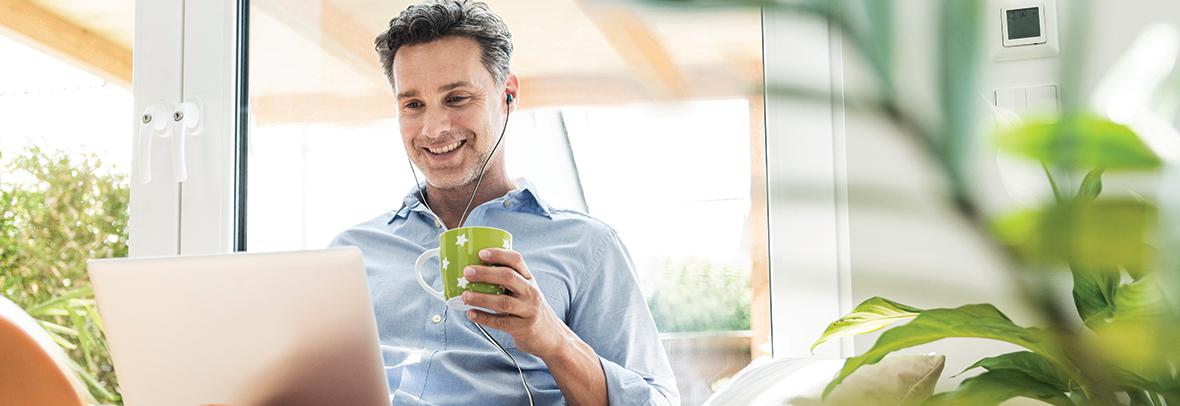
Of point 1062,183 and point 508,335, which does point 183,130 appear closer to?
point 508,335

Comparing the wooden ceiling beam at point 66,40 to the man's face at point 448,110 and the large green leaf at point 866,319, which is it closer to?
the man's face at point 448,110

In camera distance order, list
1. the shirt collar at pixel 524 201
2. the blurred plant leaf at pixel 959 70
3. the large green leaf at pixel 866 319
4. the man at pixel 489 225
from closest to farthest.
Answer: the blurred plant leaf at pixel 959 70 < the large green leaf at pixel 866 319 < the man at pixel 489 225 < the shirt collar at pixel 524 201

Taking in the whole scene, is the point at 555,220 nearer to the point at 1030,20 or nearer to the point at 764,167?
the point at 764,167

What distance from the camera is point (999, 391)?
0.55 m

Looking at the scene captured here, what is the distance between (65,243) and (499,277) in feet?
4.37

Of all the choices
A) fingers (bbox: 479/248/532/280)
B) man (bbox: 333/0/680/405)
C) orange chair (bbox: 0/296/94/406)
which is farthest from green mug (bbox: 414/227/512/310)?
orange chair (bbox: 0/296/94/406)

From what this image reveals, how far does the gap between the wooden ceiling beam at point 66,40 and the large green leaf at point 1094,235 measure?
225 centimetres

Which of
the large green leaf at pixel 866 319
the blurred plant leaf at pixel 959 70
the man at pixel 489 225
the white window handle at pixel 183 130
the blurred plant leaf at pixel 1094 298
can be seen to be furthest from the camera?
the white window handle at pixel 183 130

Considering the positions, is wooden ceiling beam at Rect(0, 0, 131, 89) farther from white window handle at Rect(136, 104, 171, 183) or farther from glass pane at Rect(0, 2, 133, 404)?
white window handle at Rect(136, 104, 171, 183)

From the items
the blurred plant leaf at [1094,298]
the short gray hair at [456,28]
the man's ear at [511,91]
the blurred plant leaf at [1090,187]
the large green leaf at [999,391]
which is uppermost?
the short gray hair at [456,28]

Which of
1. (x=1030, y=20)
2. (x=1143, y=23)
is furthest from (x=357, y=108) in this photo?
(x=1143, y=23)

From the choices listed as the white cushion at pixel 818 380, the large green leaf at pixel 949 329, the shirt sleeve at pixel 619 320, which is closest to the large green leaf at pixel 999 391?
the large green leaf at pixel 949 329

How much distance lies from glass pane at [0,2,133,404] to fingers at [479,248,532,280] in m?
1.21

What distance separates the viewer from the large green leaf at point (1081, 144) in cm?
28
